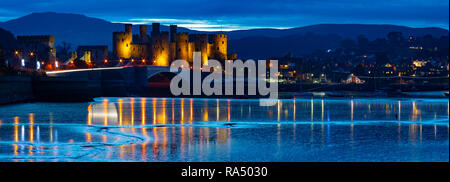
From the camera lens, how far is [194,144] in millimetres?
20750

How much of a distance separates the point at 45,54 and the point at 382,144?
5880 cm

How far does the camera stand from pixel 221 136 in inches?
907

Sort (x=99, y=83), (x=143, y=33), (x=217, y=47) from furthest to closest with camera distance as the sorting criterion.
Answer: (x=143, y=33)
(x=217, y=47)
(x=99, y=83)

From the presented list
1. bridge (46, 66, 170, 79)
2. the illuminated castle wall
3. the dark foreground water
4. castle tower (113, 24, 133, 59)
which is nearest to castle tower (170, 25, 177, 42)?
the illuminated castle wall

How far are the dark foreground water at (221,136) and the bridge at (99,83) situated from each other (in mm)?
10640

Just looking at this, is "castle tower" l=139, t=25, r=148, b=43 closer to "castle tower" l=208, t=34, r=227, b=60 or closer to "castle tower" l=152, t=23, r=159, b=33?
"castle tower" l=152, t=23, r=159, b=33

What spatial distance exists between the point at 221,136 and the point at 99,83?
1249 inches

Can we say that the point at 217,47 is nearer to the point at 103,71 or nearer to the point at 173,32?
the point at 173,32

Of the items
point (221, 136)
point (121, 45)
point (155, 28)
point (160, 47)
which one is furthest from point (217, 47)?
point (221, 136)

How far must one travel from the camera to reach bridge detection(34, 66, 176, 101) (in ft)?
148

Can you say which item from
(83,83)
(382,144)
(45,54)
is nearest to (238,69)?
(45,54)

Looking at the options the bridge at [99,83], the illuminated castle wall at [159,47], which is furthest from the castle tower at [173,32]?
the bridge at [99,83]

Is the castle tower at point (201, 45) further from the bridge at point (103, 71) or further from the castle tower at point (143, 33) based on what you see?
the bridge at point (103, 71)
